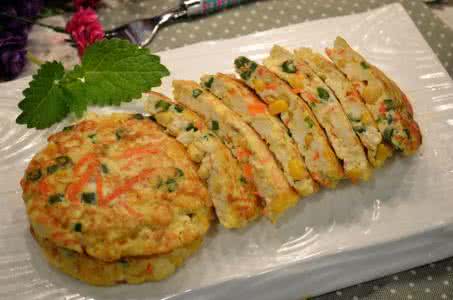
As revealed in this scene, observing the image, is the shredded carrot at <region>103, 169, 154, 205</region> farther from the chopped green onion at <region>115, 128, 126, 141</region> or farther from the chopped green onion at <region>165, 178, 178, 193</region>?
the chopped green onion at <region>115, 128, 126, 141</region>

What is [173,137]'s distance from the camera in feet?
12.8

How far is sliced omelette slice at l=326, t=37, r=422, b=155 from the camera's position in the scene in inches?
153

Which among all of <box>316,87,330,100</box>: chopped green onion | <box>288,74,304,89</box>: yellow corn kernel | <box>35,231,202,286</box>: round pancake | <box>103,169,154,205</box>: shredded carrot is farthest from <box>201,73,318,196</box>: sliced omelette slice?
<box>35,231,202,286</box>: round pancake

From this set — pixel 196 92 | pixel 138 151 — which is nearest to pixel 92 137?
pixel 138 151

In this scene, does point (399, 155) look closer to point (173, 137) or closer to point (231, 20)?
point (173, 137)

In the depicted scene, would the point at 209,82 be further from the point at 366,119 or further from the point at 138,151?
the point at 366,119

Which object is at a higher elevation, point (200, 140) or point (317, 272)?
point (200, 140)

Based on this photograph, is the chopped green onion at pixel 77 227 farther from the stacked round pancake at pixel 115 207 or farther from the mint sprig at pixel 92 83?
the mint sprig at pixel 92 83

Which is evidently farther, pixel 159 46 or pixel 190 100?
pixel 159 46

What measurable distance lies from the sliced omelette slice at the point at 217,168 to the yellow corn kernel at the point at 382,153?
96 cm

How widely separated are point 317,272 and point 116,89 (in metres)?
2.06

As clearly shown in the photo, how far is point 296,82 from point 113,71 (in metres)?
1.46

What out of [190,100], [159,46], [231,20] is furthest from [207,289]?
[231,20]

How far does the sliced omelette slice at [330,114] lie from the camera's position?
12.5ft
